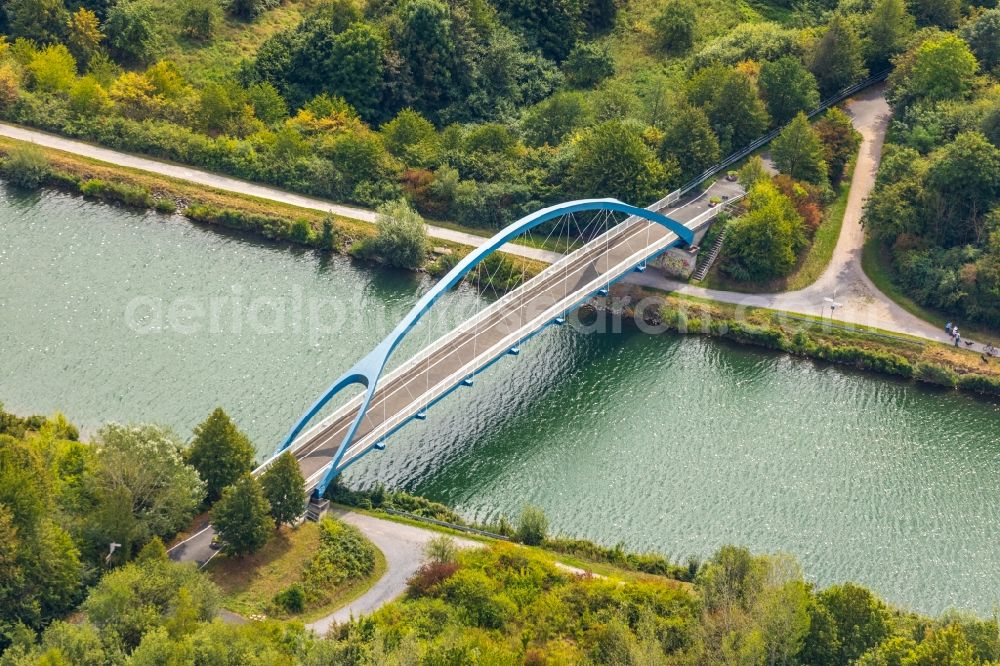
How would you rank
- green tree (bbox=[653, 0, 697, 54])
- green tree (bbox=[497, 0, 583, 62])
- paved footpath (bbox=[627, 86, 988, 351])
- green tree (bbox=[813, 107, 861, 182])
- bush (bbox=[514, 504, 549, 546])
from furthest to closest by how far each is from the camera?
1. green tree (bbox=[497, 0, 583, 62])
2. green tree (bbox=[653, 0, 697, 54])
3. green tree (bbox=[813, 107, 861, 182])
4. paved footpath (bbox=[627, 86, 988, 351])
5. bush (bbox=[514, 504, 549, 546])

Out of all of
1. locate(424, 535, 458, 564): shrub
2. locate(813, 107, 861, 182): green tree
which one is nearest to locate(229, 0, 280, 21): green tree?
locate(813, 107, 861, 182): green tree

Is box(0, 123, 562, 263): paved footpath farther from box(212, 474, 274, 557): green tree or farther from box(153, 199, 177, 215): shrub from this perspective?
box(212, 474, 274, 557): green tree

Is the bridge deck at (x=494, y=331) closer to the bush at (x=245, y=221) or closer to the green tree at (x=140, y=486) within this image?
the green tree at (x=140, y=486)

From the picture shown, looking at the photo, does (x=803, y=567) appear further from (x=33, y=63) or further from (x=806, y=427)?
(x=33, y=63)

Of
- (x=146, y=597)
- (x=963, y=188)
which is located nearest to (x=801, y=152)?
(x=963, y=188)

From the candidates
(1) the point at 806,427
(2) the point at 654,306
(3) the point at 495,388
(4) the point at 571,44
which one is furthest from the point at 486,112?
(1) the point at 806,427

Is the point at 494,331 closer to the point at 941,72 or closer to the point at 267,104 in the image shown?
the point at 267,104

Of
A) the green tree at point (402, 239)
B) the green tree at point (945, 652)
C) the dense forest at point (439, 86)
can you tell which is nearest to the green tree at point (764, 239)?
the dense forest at point (439, 86)
